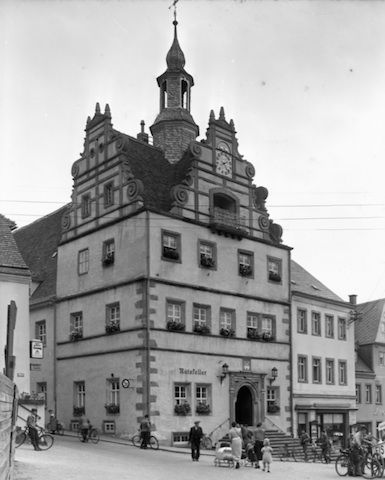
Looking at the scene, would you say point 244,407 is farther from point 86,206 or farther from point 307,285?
point 86,206

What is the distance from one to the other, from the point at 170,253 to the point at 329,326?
1650cm

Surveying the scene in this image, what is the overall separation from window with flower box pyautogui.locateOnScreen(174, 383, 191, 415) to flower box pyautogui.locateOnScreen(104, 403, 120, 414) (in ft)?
8.75

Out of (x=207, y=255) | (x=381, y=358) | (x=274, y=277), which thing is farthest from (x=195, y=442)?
(x=381, y=358)

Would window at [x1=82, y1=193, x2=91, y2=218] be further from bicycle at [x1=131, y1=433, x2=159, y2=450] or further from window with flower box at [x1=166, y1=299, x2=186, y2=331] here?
bicycle at [x1=131, y1=433, x2=159, y2=450]

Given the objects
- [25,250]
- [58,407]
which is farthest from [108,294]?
[25,250]

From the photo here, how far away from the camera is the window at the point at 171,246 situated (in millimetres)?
34312

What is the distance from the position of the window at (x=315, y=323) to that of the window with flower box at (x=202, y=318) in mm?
10821

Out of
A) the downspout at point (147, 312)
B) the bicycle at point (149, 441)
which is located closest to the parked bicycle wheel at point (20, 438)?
the bicycle at point (149, 441)

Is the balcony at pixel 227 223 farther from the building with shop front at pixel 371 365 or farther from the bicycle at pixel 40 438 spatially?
the building with shop front at pixel 371 365

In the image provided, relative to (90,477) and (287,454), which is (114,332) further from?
(90,477)

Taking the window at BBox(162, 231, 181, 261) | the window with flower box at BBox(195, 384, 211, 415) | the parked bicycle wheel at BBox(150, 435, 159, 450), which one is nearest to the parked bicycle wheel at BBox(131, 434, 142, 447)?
the parked bicycle wheel at BBox(150, 435, 159, 450)

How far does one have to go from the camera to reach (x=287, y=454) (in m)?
35.5

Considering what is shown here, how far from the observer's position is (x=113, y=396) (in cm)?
3419

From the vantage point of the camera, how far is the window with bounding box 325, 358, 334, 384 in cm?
4566
